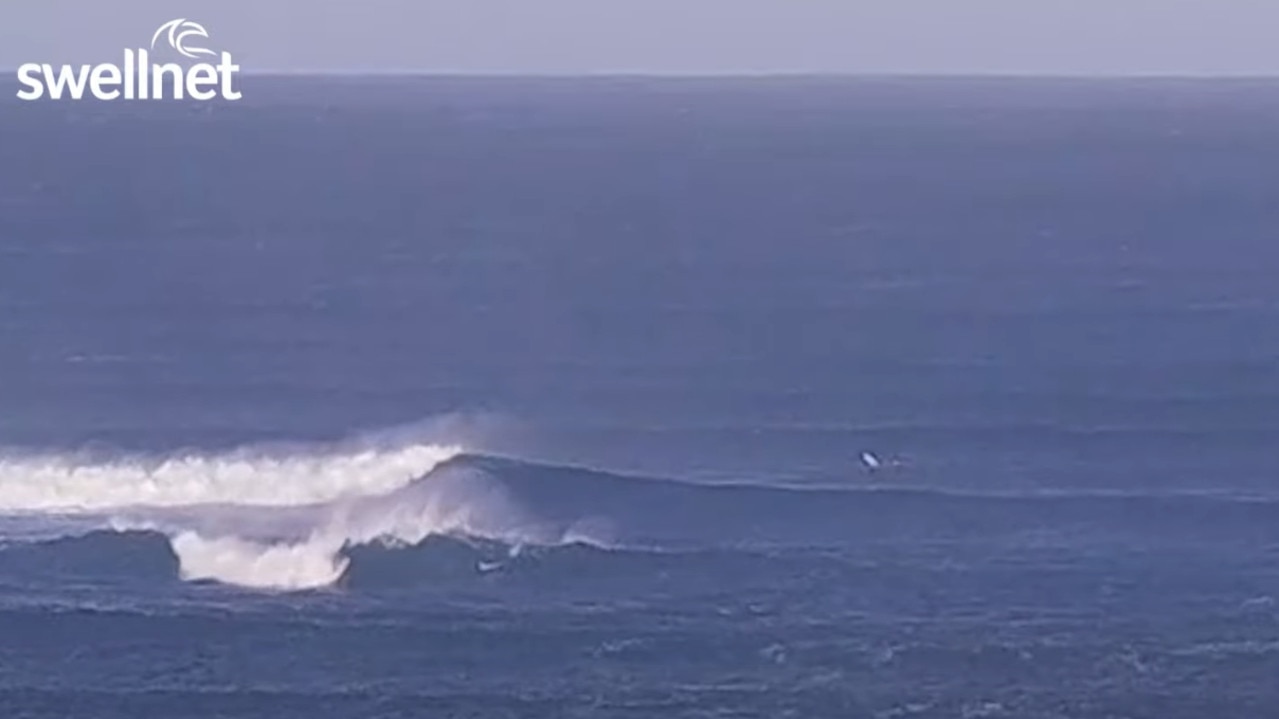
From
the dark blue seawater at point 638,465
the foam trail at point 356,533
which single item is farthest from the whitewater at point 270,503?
the dark blue seawater at point 638,465

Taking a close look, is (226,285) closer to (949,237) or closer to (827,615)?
(949,237)

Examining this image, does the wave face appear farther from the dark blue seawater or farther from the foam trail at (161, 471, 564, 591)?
the dark blue seawater

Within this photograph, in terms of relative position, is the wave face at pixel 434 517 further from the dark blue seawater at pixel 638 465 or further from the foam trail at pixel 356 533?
the dark blue seawater at pixel 638 465

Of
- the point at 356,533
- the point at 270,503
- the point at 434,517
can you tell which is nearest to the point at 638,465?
the point at 434,517

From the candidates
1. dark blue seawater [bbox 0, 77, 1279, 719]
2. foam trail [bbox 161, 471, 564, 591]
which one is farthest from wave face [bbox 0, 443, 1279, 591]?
dark blue seawater [bbox 0, 77, 1279, 719]

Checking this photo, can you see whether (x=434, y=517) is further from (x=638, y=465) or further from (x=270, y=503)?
(x=638, y=465)

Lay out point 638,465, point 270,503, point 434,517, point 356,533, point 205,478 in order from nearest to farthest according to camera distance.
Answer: point 356,533 → point 434,517 → point 270,503 → point 205,478 → point 638,465

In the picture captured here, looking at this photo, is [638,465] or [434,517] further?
[638,465]
